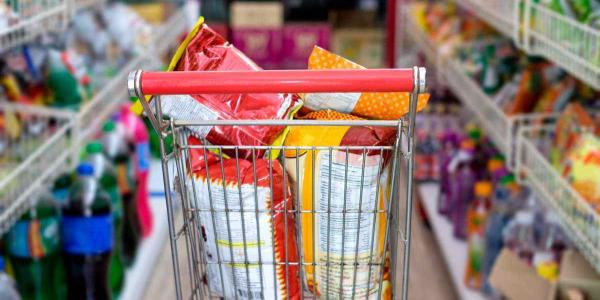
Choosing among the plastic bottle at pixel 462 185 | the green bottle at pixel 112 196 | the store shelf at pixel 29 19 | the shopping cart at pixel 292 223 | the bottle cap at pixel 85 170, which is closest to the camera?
the shopping cart at pixel 292 223

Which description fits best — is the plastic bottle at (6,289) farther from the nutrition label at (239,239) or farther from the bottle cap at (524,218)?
the bottle cap at (524,218)

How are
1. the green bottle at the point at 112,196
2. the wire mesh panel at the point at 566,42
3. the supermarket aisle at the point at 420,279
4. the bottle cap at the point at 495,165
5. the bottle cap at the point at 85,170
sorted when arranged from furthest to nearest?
1. the supermarket aisle at the point at 420,279
2. the bottle cap at the point at 495,165
3. the green bottle at the point at 112,196
4. the bottle cap at the point at 85,170
5. the wire mesh panel at the point at 566,42

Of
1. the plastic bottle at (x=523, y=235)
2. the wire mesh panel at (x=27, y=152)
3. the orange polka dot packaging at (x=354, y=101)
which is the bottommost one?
the plastic bottle at (x=523, y=235)

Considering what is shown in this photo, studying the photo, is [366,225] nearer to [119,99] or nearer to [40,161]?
[40,161]

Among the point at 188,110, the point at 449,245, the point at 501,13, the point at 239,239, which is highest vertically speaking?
the point at 188,110

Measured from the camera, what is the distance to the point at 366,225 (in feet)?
4.11

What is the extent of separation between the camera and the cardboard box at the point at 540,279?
1875 millimetres

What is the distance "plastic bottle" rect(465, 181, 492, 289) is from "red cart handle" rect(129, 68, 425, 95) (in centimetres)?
168

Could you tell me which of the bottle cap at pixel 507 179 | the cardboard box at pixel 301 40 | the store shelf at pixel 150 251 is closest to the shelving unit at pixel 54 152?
the store shelf at pixel 150 251

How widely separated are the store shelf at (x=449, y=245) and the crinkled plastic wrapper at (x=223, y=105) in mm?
1515

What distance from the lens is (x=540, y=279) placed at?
6.66 ft

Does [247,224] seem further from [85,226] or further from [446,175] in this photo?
[446,175]

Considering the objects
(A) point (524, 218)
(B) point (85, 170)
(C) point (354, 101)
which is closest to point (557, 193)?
(A) point (524, 218)

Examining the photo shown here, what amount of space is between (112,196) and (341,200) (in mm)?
1477
